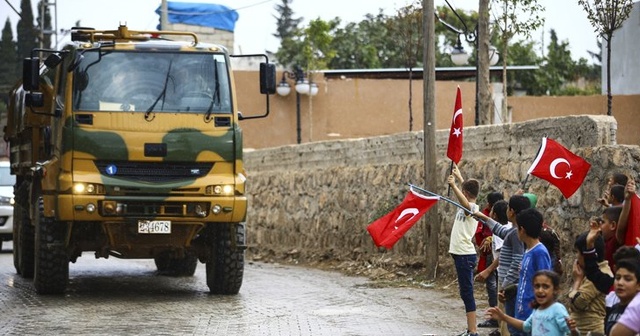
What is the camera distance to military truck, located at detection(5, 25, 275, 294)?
1500 cm

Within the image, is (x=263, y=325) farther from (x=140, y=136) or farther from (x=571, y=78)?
(x=571, y=78)

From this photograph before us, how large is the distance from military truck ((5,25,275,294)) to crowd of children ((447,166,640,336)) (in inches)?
157

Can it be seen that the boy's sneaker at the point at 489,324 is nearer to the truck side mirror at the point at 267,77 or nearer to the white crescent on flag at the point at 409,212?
the white crescent on flag at the point at 409,212

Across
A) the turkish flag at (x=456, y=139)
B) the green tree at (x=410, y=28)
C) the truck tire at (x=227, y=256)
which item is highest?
the green tree at (x=410, y=28)

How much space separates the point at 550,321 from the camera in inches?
318

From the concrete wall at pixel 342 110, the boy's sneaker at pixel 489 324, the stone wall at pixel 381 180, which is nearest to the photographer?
the boy's sneaker at pixel 489 324

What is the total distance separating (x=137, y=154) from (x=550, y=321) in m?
7.97

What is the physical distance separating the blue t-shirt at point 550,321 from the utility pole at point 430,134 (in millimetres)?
9246

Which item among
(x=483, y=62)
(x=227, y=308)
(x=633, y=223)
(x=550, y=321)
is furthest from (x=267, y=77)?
(x=483, y=62)

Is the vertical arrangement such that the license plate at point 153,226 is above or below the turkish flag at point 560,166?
below

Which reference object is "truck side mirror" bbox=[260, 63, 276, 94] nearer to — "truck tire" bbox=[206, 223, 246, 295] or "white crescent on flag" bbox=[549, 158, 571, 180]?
"truck tire" bbox=[206, 223, 246, 295]

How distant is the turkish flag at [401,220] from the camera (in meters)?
13.5

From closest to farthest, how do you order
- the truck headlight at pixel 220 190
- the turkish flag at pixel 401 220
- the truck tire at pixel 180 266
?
1. the turkish flag at pixel 401 220
2. the truck headlight at pixel 220 190
3. the truck tire at pixel 180 266

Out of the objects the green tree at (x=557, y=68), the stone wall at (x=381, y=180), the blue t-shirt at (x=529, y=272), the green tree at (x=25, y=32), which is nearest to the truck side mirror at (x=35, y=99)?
the stone wall at (x=381, y=180)
